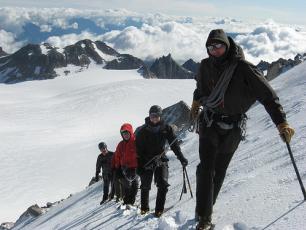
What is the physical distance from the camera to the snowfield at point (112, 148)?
21.3ft

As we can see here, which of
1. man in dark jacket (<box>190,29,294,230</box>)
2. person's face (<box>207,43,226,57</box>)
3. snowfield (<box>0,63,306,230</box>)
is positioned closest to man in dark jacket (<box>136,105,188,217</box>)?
snowfield (<box>0,63,306,230</box>)

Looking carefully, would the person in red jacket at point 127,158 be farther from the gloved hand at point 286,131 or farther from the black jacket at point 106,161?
the black jacket at point 106,161

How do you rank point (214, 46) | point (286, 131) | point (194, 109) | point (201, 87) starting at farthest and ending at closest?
point (194, 109), point (201, 87), point (214, 46), point (286, 131)

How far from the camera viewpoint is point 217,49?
5246 millimetres

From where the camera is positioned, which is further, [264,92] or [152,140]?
[152,140]

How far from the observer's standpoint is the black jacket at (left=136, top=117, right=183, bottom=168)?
322 inches

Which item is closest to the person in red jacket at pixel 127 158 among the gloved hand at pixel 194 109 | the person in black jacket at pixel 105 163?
the gloved hand at pixel 194 109

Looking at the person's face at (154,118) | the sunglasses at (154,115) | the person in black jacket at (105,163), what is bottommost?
the person in black jacket at (105,163)

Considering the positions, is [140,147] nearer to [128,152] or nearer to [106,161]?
[128,152]

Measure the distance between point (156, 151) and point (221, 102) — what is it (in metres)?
3.05

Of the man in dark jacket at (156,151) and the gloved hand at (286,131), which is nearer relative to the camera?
the gloved hand at (286,131)

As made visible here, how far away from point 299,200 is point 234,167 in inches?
185

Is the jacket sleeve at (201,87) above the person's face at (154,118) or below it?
above

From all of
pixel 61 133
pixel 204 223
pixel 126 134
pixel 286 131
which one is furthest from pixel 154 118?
pixel 61 133
